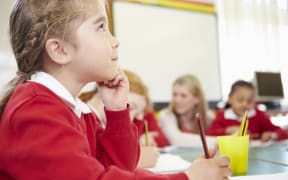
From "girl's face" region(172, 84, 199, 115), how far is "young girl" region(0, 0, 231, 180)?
1.25m

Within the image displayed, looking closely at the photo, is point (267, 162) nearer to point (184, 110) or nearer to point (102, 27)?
point (102, 27)

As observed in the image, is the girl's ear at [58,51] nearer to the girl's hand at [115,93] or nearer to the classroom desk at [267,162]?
the girl's hand at [115,93]

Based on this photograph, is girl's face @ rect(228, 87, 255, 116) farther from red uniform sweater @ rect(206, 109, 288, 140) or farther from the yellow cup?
the yellow cup

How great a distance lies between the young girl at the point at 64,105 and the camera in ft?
1.49

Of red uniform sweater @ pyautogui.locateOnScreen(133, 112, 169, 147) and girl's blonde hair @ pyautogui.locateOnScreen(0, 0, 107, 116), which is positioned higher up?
girl's blonde hair @ pyautogui.locateOnScreen(0, 0, 107, 116)

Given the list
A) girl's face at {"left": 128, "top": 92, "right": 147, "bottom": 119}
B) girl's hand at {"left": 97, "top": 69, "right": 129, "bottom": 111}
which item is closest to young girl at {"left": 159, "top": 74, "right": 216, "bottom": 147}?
girl's face at {"left": 128, "top": 92, "right": 147, "bottom": 119}

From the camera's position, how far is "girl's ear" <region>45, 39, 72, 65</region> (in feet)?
1.98

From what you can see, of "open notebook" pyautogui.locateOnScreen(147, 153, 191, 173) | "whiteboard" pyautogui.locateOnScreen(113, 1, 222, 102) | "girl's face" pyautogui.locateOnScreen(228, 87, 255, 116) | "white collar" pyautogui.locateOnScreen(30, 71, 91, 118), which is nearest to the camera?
"white collar" pyautogui.locateOnScreen(30, 71, 91, 118)

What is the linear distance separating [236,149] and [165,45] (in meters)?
2.35

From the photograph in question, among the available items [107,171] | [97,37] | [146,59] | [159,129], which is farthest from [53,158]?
[146,59]

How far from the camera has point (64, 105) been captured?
0.54 meters

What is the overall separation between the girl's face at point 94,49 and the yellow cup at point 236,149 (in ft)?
0.94

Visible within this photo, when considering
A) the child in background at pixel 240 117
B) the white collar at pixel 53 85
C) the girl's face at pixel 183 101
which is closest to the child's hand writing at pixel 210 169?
the white collar at pixel 53 85

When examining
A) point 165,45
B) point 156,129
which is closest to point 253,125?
point 156,129
